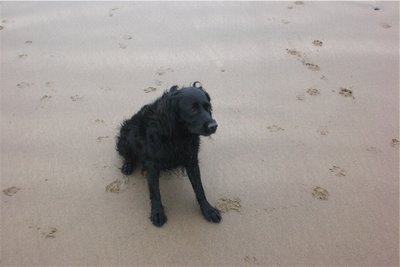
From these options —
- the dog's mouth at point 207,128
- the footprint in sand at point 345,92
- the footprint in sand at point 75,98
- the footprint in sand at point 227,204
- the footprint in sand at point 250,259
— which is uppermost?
the dog's mouth at point 207,128

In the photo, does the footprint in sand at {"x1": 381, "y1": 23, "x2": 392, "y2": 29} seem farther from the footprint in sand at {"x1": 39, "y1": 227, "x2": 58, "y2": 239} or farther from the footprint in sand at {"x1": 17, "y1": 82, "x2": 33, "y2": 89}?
the footprint in sand at {"x1": 39, "y1": 227, "x2": 58, "y2": 239}

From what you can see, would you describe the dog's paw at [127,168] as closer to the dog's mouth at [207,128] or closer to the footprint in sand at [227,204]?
the footprint in sand at [227,204]

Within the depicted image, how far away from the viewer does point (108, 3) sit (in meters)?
5.57

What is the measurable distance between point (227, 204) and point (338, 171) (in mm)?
1079

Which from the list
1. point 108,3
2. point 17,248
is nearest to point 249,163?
point 17,248

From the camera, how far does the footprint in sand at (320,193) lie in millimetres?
3148

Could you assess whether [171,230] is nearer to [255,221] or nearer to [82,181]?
[255,221]

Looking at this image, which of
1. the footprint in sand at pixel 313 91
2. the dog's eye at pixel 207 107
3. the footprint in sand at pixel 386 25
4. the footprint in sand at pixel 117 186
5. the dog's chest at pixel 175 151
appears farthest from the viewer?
the footprint in sand at pixel 386 25

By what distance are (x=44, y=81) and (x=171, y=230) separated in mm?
2471

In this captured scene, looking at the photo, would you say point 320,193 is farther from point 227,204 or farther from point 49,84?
point 49,84

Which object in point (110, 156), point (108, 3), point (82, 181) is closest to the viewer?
point (82, 181)

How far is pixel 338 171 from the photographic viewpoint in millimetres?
3387

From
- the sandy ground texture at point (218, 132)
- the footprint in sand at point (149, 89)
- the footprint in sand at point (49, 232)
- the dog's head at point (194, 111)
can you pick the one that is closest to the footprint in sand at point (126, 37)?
the sandy ground texture at point (218, 132)

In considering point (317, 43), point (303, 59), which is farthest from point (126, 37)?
point (317, 43)
